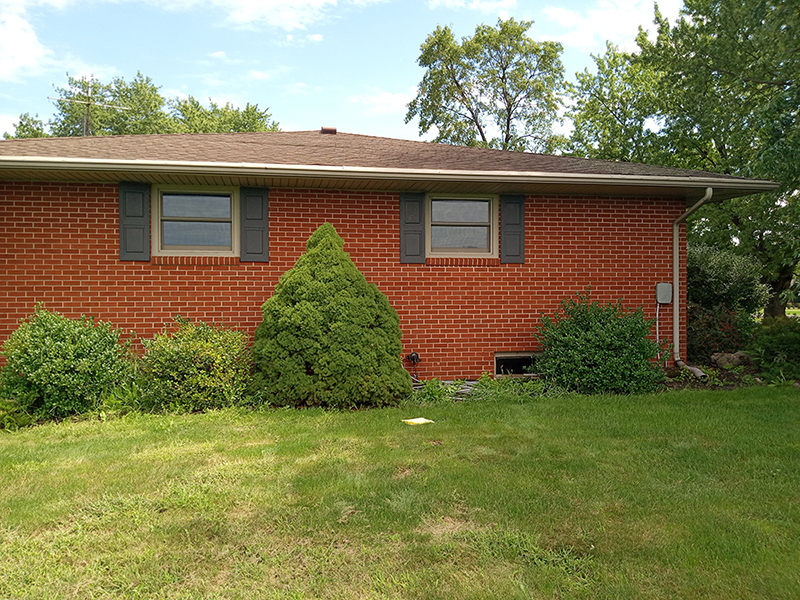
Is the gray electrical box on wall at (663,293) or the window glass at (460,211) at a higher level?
the window glass at (460,211)

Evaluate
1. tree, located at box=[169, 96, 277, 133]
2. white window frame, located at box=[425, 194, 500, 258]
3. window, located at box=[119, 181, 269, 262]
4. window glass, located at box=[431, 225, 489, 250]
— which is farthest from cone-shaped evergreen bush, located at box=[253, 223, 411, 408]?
tree, located at box=[169, 96, 277, 133]

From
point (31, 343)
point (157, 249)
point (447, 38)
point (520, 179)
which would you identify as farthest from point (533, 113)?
point (31, 343)

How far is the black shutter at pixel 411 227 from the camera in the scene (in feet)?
25.6

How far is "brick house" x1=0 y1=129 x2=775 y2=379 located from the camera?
23.2ft

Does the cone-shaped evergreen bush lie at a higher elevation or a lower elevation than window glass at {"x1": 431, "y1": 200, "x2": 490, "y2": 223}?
lower

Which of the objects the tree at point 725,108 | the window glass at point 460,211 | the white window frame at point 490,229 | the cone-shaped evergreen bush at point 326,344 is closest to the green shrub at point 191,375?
the cone-shaped evergreen bush at point 326,344

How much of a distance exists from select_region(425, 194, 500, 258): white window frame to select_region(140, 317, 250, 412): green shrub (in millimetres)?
3131

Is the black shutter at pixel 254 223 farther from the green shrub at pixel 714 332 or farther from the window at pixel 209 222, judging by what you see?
the green shrub at pixel 714 332

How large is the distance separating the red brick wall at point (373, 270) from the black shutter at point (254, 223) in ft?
0.35

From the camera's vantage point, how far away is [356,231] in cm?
770

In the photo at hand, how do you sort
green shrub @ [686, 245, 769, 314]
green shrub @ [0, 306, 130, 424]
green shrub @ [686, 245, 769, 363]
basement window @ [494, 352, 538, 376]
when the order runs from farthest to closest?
green shrub @ [686, 245, 769, 314]
green shrub @ [686, 245, 769, 363]
basement window @ [494, 352, 538, 376]
green shrub @ [0, 306, 130, 424]

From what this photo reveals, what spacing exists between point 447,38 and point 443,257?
77.0 ft

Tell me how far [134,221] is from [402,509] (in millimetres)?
5657

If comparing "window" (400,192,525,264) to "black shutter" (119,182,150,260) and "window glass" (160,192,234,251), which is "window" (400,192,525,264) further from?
"black shutter" (119,182,150,260)
